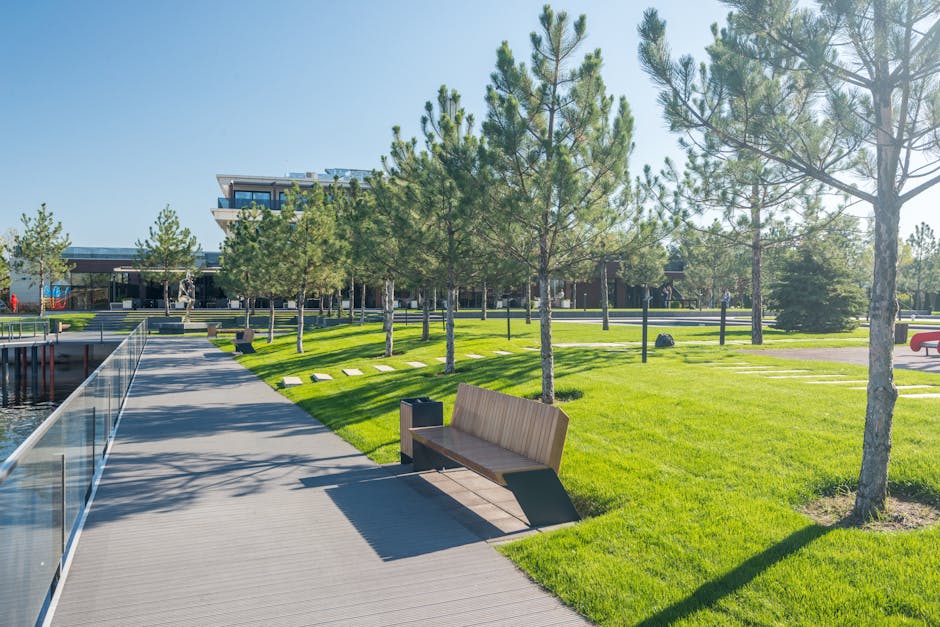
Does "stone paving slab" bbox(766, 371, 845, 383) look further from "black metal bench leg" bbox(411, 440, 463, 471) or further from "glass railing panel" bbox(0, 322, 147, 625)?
"glass railing panel" bbox(0, 322, 147, 625)

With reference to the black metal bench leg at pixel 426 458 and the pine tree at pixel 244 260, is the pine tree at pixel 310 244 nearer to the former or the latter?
the pine tree at pixel 244 260

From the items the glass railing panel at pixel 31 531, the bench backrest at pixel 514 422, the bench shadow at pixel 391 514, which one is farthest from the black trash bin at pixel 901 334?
the glass railing panel at pixel 31 531

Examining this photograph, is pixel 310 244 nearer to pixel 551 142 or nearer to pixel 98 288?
pixel 551 142

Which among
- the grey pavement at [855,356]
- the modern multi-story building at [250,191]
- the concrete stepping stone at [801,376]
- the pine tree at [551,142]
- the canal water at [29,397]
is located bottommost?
the canal water at [29,397]

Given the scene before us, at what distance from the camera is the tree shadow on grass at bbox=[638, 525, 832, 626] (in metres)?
4.89

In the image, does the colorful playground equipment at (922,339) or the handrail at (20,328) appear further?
the handrail at (20,328)

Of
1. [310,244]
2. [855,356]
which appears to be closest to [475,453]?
[855,356]

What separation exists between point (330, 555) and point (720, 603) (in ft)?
10.5

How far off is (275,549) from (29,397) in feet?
78.3

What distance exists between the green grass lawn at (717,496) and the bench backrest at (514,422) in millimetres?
809

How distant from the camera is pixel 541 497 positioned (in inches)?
273

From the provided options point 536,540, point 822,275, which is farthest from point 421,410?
point 822,275

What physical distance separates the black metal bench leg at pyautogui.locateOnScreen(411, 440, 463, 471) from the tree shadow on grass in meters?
4.30

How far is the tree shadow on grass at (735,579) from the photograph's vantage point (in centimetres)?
489
